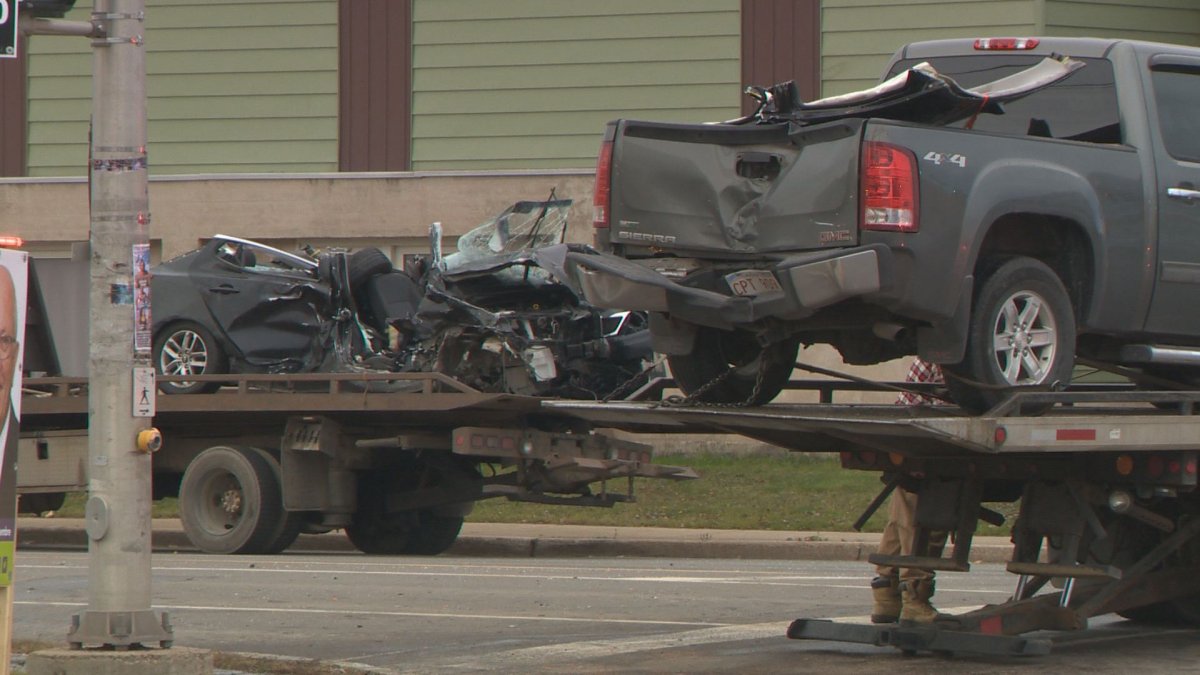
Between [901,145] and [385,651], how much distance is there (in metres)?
3.76

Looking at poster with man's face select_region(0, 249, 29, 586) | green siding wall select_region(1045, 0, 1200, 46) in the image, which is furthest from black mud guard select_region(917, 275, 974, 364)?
green siding wall select_region(1045, 0, 1200, 46)

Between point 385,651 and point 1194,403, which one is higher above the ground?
point 1194,403

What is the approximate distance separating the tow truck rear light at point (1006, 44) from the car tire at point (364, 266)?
6.71m

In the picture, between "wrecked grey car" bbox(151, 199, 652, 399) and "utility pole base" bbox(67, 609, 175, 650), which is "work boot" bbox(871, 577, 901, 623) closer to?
"utility pole base" bbox(67, 609, 175, 650)

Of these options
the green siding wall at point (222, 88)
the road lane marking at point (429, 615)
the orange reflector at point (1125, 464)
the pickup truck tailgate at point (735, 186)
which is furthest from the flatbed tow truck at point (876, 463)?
the green siding wall at point (222, 88)

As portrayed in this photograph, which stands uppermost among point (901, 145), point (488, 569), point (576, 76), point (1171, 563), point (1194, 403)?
point (576, 76)

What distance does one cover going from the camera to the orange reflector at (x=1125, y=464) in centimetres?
866

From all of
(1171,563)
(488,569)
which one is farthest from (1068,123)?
(488,569)

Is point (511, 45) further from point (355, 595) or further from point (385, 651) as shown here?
point (385, 651)

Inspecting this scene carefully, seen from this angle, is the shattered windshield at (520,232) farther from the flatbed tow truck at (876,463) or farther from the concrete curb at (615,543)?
the concrete curb at (615,543)

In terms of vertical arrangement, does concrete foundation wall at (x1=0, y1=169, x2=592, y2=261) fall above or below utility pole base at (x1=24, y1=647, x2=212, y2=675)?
above

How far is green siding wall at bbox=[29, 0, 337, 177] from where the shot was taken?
24.6 metres

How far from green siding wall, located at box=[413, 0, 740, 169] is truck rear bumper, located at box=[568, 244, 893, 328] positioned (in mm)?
14847

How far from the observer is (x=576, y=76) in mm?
24031
